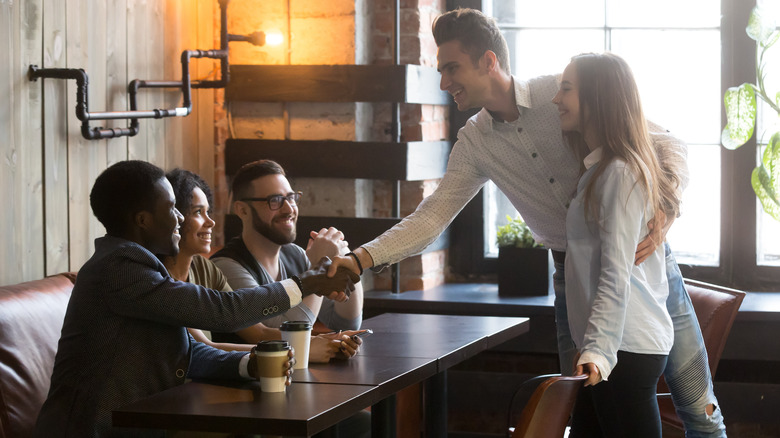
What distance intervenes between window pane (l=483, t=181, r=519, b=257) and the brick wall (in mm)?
345

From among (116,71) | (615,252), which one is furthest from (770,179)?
(116,71)

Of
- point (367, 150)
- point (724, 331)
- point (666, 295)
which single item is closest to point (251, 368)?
point (666, 295)

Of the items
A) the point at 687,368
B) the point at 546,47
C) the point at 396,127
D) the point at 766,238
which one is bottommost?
the point at 687,368

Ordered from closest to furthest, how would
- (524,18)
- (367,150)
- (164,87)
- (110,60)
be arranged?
(110,60), (164,87), (367,150), (524,18)

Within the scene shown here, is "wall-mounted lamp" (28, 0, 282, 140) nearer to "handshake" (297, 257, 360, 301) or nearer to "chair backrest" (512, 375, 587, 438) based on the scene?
"handshake" (297, 257, 360, 301)

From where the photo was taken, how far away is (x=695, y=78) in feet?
13.0

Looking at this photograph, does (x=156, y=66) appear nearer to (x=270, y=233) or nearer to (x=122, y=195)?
(x=270, y=233)

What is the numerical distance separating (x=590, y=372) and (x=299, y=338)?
64cm

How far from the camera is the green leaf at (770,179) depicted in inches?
140

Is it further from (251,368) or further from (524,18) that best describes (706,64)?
(251,368)

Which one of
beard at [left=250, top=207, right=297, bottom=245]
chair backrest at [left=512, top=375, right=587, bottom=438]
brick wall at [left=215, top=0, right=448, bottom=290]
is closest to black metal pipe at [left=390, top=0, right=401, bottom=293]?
brick wall at [left=215, top=0, right=448, bottom=290]

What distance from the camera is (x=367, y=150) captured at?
376cm

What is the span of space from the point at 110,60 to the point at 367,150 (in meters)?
1.02

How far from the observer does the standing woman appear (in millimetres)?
2070
